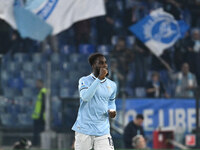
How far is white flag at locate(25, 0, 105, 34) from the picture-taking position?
15023 mm

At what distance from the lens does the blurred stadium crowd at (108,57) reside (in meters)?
14.6

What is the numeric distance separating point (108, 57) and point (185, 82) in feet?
7.61

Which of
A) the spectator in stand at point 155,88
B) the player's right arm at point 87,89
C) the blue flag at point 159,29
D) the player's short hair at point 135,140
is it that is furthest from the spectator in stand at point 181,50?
the player's right arm at point 87,89

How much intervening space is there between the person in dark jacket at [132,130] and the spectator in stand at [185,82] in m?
1.95

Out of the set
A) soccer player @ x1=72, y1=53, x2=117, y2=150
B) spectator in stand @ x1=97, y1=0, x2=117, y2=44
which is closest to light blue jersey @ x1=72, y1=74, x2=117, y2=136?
soccer player @ x1=72, y1=53, x2=117, y2=150

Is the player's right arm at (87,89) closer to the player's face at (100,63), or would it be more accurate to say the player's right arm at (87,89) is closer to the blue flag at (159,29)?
the player's face at (100,63)

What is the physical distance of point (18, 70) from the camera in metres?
15.6

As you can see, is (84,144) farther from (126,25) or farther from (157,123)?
(126,25)

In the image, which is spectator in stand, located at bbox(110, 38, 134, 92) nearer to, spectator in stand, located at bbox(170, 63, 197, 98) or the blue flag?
spectator in stand, located at bbox(170, 63, 197, 98)

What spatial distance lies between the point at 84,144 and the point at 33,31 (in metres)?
8.07

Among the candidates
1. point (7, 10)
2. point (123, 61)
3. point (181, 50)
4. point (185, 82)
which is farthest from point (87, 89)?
point (181, 50)

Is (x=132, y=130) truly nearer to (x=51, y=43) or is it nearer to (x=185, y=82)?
(x=185, y=82)

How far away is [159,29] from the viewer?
16.6 metres

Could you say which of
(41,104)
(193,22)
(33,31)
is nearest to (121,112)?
(41,104)
